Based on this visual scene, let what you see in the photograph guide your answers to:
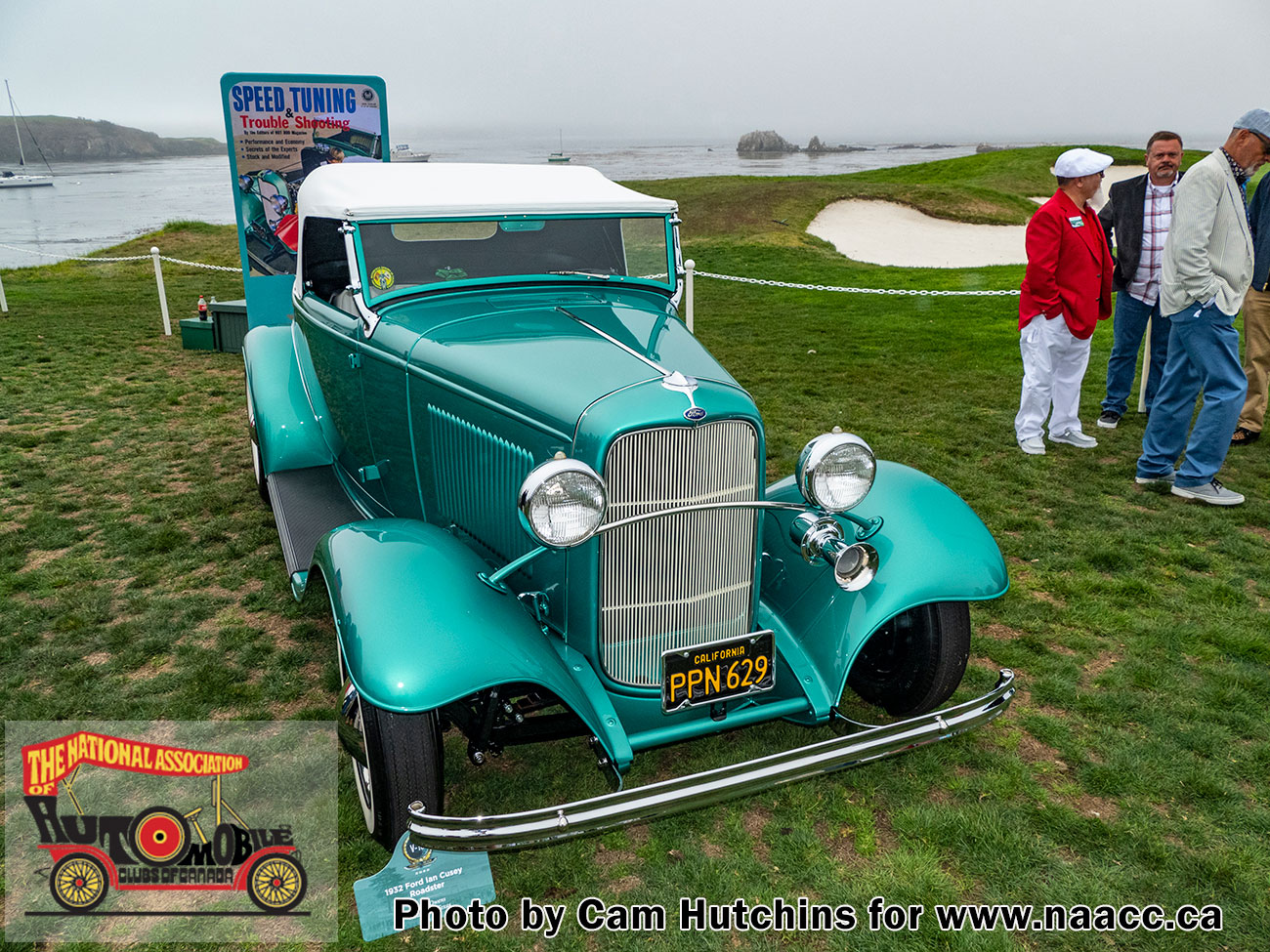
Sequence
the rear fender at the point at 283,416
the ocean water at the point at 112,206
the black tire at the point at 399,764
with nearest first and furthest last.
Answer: the black tire at the point at 399,764 < the rear fender at the point at 283,416 < the ocean water at the point at 112,206

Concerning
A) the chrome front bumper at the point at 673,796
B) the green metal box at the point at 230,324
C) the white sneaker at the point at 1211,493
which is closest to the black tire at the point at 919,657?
the chrome front bumper at the point at 673,796

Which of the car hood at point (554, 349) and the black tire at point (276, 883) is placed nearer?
the black tire at point (276, 883)

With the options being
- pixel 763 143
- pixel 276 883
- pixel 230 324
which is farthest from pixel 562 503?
pixel 763 143

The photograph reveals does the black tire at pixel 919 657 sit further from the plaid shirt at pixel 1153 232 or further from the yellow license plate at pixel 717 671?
the plaid shirt at pixel 1153 232

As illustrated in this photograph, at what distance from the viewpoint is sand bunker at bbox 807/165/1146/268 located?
17.9 meters

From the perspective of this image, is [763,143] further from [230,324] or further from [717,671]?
[717,671]

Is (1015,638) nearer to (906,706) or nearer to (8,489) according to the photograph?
(906,706)

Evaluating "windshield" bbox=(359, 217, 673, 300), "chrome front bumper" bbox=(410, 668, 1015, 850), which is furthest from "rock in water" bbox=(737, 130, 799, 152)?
"chrome front bumper" bbox=(410, 668, 1015, 850)

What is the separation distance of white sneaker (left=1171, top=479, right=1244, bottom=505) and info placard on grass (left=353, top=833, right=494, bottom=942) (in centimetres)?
555

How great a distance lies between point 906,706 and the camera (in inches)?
141

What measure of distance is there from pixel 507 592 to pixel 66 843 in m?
1.64

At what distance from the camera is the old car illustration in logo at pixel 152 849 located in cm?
277

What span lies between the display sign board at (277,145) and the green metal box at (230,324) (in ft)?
9.34

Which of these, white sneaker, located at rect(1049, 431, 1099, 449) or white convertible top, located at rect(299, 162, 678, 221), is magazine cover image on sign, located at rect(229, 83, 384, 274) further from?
white sneaker, located at rect(1049, 431, 1099, 449)
